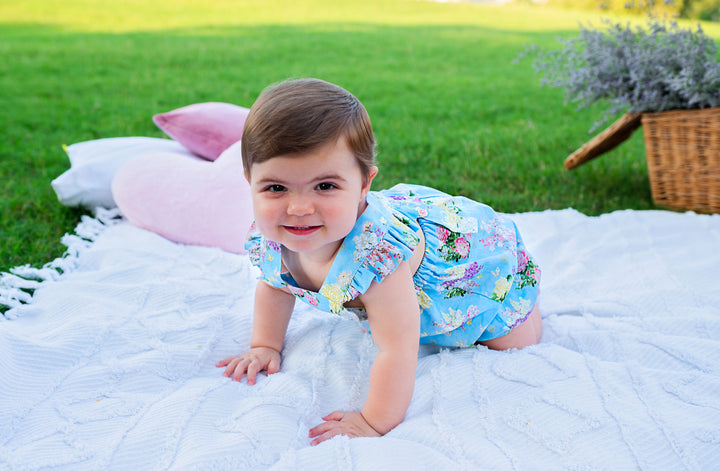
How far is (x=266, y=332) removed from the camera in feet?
5.68

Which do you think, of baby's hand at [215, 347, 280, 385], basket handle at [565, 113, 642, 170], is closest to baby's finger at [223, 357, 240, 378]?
baby's hand at [215, 347, 280, 385]

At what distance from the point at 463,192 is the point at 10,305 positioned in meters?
2.13

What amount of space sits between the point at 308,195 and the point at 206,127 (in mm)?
1854

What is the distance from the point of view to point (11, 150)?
3588 mm

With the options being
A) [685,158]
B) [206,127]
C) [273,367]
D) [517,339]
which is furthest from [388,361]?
[685,158]

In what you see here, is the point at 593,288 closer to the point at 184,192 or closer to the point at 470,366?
the point at 470,366

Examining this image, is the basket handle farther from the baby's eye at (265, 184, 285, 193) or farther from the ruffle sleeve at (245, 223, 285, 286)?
the baby's eye at (265, 184, 285, 193)

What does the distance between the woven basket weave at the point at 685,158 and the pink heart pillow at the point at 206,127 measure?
2045 mm

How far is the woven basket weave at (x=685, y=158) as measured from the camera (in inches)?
110

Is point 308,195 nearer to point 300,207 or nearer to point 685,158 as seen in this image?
point 300,207

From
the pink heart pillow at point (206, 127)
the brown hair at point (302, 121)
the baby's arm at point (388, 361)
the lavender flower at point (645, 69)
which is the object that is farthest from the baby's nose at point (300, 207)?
the lavender flower at point (645, 69)

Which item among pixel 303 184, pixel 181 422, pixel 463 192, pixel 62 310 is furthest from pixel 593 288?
pixel 62 310

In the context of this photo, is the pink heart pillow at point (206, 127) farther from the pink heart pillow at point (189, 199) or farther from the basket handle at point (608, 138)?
the basket handle at point (608, 138)

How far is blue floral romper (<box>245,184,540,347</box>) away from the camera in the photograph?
143 cm
